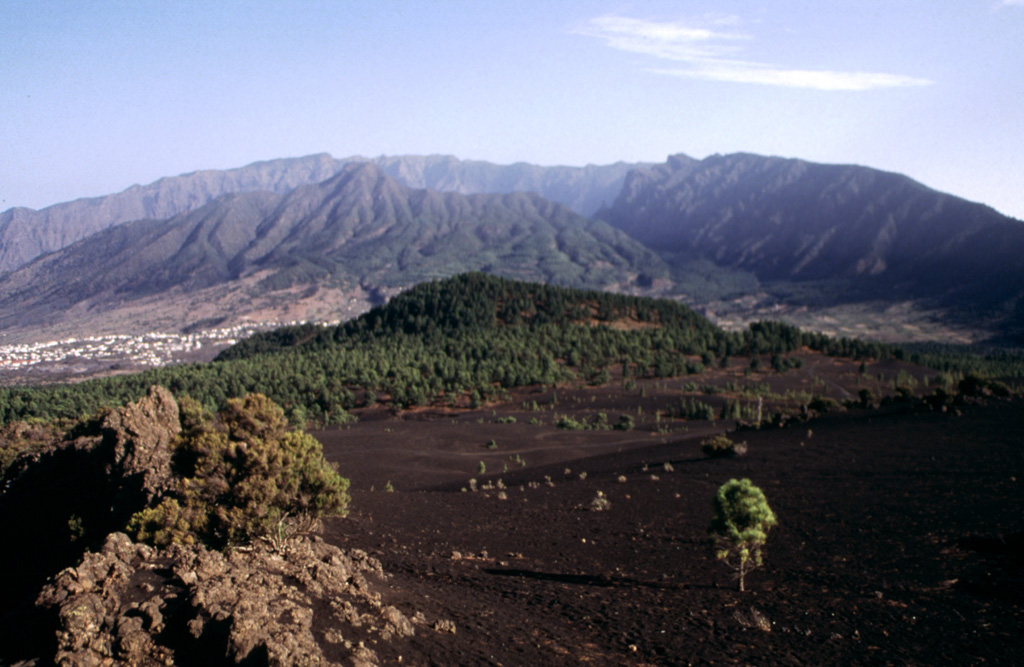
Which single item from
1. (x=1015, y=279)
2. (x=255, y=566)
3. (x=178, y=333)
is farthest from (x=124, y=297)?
(x=1015, y=279)

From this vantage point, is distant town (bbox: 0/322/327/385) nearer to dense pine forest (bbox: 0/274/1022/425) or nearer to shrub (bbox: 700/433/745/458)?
dense pine forest (bbox: 0/274/1022/425)

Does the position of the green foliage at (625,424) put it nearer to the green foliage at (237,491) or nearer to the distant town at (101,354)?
the green foliage at (237,491)

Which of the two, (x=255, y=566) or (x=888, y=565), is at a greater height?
(x=255, y=566)

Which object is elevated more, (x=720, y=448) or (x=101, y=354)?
(x=720, y=448)

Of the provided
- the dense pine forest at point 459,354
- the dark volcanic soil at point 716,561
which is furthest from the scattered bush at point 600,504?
the dense pine forest at point 459,354

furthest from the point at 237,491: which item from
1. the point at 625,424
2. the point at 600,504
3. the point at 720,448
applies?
the point at 625,424

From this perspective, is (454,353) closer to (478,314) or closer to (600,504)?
(478,314)

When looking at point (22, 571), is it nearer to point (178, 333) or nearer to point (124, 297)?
point (178, 333)

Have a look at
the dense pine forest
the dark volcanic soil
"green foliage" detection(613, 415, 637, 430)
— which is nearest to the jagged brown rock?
the dark volcanic soil

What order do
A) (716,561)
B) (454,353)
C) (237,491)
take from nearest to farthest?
1. (237,491)
2. (716,561)
3. (454,353)
